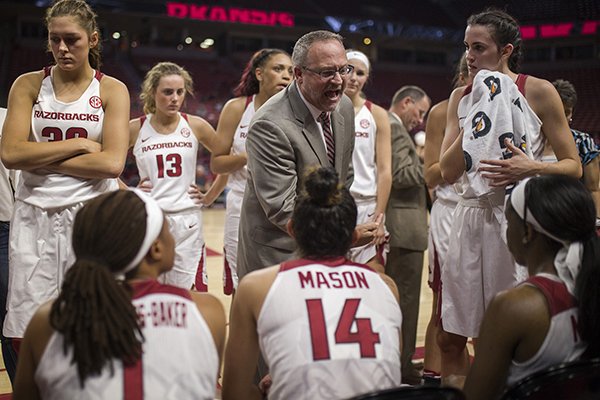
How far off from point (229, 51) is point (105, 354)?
1000 inches

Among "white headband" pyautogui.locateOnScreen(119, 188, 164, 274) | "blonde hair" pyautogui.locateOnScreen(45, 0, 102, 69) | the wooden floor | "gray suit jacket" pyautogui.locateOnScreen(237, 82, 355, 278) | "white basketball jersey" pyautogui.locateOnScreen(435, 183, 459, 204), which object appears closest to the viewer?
"white headband" pyautogui.locateOnScreen(119, 188, 164, 274)

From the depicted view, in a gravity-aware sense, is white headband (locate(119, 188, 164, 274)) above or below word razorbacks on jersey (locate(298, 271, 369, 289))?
above

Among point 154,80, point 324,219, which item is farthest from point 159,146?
point 324,219

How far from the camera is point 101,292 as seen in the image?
1.72m

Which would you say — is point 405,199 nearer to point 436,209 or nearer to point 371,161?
point 436,209

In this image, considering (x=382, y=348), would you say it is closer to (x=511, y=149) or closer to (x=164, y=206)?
(x=511, y=149)

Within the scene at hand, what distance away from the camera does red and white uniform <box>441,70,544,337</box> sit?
282cm

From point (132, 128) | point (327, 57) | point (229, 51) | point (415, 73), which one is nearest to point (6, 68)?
point (229, 51)

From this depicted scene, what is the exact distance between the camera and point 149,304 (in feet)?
5.86

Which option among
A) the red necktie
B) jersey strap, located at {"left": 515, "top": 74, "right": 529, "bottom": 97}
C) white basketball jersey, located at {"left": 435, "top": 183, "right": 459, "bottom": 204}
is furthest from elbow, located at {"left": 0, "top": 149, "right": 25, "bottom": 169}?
white basketball jersey, located at {"left": 435, "top": 183, "right": 459, "bottom": 204}

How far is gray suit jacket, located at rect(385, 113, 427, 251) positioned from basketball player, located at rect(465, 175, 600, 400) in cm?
233

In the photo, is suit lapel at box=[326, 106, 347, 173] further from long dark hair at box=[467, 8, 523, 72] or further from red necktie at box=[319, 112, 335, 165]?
long dark hair at box=[467, 8, 523, 72]

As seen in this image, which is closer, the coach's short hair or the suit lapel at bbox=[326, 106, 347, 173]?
the coach's short hair

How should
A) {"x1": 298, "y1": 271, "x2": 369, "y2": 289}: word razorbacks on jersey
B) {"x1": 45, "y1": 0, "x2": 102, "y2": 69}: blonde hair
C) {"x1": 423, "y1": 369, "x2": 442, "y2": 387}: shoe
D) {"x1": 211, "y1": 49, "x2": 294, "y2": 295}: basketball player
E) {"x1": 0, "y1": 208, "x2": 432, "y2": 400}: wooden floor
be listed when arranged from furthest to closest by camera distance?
1. {"x1": 0, "y1": 208, "x2": 432, "y2": 400}: wooden floor
2. {"x1": 211, "y1": 49, "x2": 294, "y2": 295}: basketball player
3. {"x1": 423, "y1": 369, "x2": 442, "y2": 387}: shoe
4. {"x1": 45, "y1": 0, "x2": 102, "y2": 69}: blonde hair
5. {"x1": 298, "y1": 271, "x2": 369, "y2": 289}: word razorbacks on jersey
